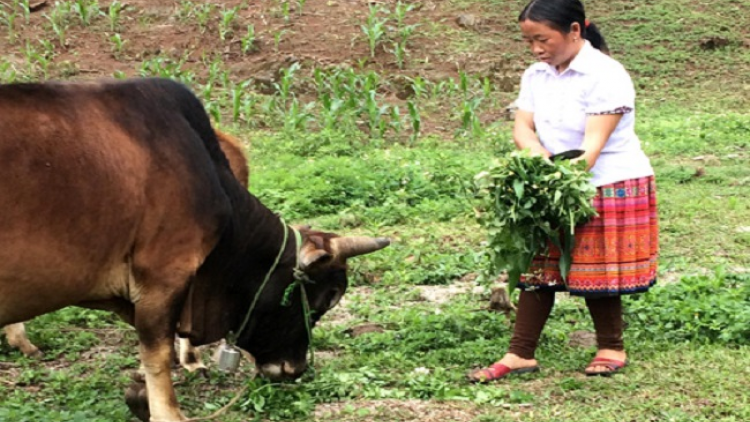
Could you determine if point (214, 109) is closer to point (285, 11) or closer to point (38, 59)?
point (38, 59)

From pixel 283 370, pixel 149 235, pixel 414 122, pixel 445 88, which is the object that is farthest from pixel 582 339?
pixel 445 88

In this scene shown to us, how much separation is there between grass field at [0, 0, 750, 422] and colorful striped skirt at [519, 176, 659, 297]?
46 cm

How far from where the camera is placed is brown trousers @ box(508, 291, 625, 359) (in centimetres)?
580

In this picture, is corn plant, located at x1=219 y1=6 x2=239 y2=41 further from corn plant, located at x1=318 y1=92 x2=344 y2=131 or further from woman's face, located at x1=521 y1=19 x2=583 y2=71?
woman's face, located at x1=521 y1=19 x2=583 y2=71

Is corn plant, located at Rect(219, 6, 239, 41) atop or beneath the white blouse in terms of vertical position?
beneath

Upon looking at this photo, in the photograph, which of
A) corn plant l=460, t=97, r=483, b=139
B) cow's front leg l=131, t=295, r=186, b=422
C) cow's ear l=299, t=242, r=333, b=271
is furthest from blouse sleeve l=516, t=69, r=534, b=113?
corn plant l=460, t=97, r=483, b=139

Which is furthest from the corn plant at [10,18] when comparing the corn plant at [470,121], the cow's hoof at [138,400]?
the cow's hoof at [138,400]

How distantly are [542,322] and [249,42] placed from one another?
33.5ft

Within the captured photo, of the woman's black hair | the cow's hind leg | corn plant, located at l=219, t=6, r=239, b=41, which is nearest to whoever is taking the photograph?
the woman's black hair

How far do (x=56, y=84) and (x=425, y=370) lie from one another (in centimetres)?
228

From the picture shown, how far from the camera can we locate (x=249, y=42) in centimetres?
1534

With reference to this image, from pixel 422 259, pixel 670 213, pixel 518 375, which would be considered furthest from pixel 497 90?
pixel 518 375

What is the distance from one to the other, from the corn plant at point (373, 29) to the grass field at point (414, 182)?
4cm

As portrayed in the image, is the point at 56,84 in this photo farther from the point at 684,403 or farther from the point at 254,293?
the point at 684,403
